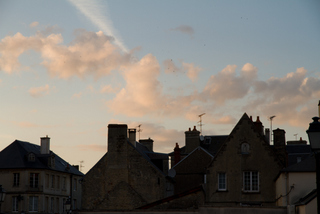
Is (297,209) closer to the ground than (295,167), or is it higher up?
closer to the ground

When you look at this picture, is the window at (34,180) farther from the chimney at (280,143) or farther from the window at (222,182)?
the chimney at (280,143)

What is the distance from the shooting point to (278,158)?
34281 mm

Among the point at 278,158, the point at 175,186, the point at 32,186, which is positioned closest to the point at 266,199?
the point at 278,158

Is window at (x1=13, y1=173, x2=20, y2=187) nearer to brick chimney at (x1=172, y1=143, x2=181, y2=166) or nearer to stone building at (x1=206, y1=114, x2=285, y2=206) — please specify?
brick chimney at (x1=172, y1=143, x2=181, y2=166)

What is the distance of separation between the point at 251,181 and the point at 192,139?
68.7ft

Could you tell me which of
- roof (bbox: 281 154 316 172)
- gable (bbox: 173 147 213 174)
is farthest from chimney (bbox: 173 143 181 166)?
roof (bbox: 281 154 316 172)

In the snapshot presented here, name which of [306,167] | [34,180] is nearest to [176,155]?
[34,180]

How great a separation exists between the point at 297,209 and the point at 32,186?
41356 millimetres

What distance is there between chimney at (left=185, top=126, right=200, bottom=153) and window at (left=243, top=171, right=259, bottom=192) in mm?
20224

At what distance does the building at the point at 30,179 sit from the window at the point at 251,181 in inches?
1225

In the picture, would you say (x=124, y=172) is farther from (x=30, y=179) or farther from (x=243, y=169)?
(x=30, y=179)

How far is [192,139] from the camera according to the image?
55.0 m

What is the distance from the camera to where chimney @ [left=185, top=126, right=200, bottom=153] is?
54.7 m

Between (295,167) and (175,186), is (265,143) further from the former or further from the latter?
(175,186)
